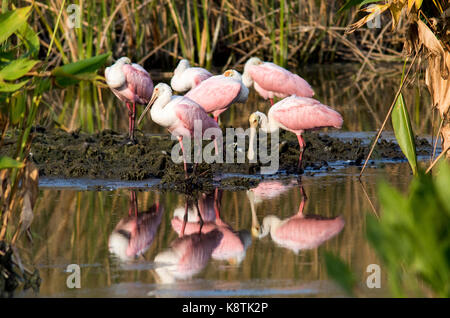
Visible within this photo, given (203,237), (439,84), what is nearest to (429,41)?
(439,84)

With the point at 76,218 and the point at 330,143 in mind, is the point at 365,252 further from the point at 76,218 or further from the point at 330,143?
the point at 330,143

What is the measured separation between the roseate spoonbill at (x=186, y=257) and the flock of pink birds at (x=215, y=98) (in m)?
2.56

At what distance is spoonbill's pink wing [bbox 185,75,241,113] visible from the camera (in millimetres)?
9867

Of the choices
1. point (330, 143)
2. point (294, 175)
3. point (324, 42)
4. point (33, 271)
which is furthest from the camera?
point (324, 42)

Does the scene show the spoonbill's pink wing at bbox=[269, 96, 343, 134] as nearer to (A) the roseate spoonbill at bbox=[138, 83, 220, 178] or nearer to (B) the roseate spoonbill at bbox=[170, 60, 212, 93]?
(A) the roseate spoonbill at bbox=[138, 83, 220, 178]

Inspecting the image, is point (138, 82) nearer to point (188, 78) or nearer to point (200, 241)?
point (188, 78)

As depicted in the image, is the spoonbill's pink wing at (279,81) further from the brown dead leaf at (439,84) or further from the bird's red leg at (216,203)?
the brown dead leaf at (439,84)

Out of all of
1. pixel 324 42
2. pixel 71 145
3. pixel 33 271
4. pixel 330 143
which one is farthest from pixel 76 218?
pixel 324 42

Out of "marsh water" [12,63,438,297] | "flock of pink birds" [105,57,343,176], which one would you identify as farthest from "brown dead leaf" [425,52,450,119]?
"flock of pink birds" [105,57,343,176]

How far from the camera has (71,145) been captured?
9.38 meters

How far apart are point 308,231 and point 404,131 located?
133 centimetres

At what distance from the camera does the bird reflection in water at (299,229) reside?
5789mm

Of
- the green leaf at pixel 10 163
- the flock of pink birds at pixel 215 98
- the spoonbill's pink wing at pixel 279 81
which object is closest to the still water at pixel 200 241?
the green leaf at pixel 10 163

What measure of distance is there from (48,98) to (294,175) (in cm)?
775
